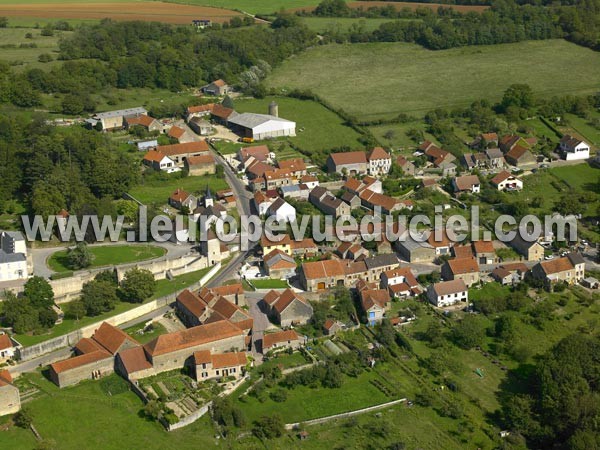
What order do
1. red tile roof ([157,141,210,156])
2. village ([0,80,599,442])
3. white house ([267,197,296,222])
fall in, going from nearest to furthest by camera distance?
village ([0,80,599,442]), white house ([267,197,296,222]), red tile roof ([157,141,210,156])

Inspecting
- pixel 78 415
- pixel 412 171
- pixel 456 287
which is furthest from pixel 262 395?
pixel 412 171

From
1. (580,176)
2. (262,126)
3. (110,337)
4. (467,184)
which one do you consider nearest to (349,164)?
(467,184)

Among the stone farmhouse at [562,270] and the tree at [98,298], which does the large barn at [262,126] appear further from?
the stone farmhouse at [562,270]

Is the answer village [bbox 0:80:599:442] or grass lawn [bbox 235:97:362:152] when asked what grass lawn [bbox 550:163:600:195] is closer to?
village [bbox 0:80:599:442]

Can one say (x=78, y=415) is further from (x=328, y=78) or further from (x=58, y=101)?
(x=328, y=78)

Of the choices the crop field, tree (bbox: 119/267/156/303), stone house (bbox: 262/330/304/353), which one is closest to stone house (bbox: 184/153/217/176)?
tree (bbox: 119/267/156/303)

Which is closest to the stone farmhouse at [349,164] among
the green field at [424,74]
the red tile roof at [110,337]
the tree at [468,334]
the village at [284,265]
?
the village at [284,265]

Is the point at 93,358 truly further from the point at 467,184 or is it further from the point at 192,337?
the point at 467,184
